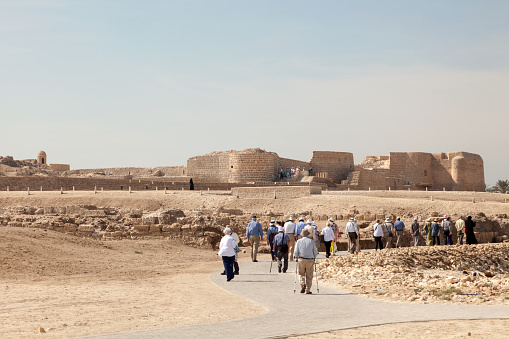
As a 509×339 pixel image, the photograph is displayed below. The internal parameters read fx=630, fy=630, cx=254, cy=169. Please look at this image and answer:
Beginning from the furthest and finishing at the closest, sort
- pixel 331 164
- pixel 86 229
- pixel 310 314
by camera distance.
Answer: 1. pixel 331 164
2. pixel 86 229
3. pixel 310 314

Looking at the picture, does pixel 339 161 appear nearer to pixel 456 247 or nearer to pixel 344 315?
pixel 456 247

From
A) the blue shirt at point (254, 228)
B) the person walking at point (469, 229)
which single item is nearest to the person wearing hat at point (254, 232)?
the blue shirt at point (254, 228)

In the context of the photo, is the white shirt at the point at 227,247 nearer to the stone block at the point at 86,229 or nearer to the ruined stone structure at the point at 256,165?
the stone block at the point at 86,229

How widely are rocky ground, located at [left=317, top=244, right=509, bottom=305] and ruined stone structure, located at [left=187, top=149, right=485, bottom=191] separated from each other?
33392mm

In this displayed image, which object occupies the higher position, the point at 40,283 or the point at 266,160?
the point at 266,160

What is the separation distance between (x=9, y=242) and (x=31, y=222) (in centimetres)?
562

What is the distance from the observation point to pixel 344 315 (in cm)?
899

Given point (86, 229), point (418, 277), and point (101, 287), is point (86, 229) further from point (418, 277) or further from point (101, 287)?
point (418, 277)

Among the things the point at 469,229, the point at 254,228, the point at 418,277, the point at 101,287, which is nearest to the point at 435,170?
the point at 469,229

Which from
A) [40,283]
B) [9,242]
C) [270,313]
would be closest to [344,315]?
[270,313]

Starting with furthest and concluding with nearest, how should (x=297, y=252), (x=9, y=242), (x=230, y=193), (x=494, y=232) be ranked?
1. (x=230, y=193)
2. (x=494, y=232)
3. (x=9, y=242)
4. (x=297, y=252)

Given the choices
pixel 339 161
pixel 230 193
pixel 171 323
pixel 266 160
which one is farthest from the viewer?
pixel 339 161

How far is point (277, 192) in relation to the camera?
130 feet

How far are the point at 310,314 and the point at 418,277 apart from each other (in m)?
4.63
